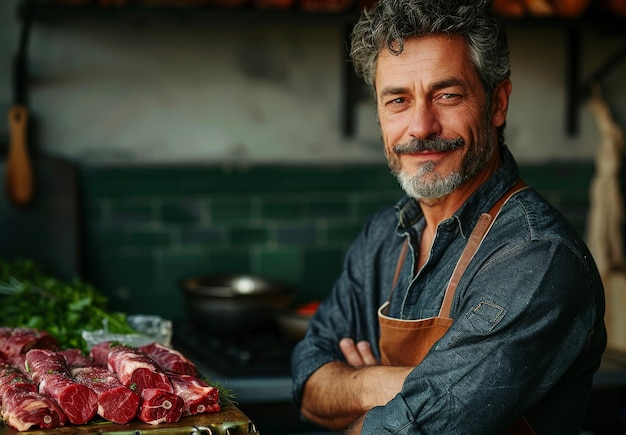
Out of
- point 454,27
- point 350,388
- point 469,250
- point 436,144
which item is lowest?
point 350,388

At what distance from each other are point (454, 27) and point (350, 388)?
0.90 meters

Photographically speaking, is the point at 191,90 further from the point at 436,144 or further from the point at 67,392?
the point at 67,392

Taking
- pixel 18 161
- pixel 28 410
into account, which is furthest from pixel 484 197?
pixel 18 161

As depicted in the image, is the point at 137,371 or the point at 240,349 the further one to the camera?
the point at 240,349

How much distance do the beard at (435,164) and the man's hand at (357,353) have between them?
454 mm

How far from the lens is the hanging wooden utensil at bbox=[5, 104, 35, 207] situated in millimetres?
3803

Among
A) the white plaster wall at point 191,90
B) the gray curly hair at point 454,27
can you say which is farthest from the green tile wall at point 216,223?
the gray curly hair at point 454,27

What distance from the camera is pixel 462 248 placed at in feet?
7.11

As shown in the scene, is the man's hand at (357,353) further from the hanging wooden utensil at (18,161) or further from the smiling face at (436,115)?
the hanging wooden utensil at (18,161)

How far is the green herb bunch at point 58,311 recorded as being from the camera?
2559mm

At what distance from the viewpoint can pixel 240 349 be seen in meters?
3.43

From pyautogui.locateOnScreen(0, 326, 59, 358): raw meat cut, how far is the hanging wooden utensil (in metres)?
1.56

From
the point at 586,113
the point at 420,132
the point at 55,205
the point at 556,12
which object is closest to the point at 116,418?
the point at 420,132

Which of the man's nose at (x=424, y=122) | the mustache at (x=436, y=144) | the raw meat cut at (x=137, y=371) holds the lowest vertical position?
the raw meat cut at (x=137, y=371)
